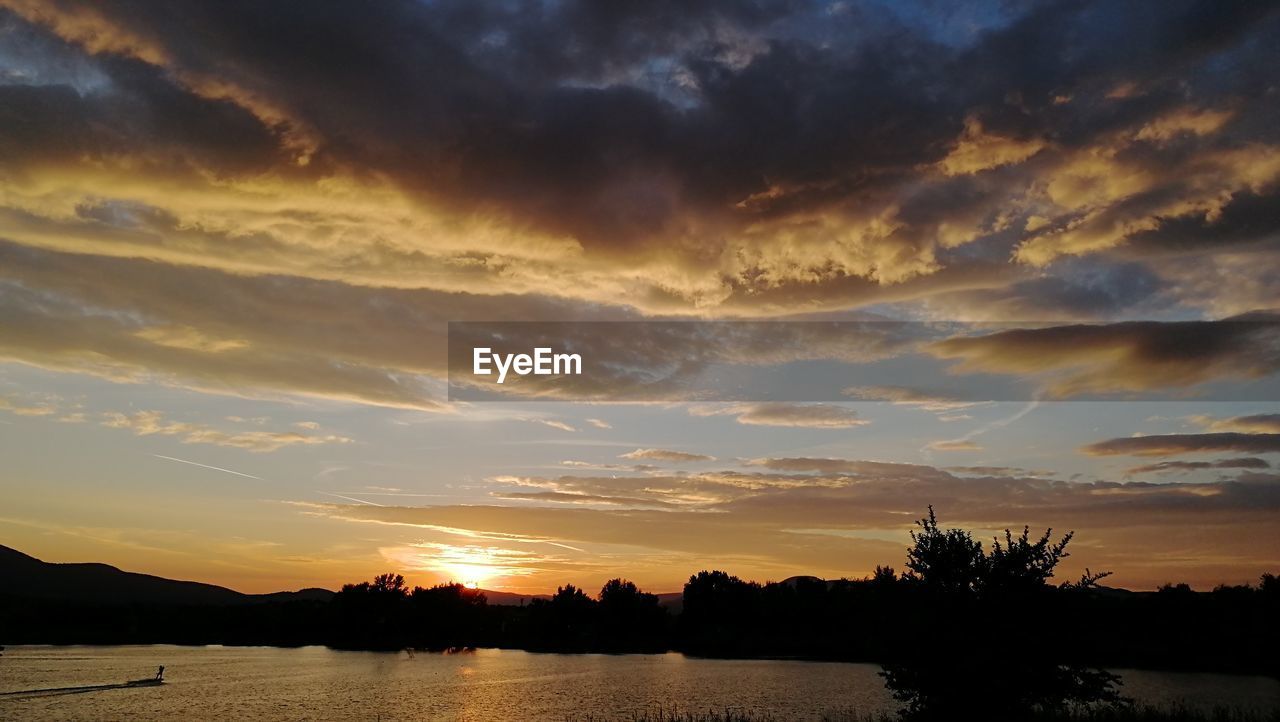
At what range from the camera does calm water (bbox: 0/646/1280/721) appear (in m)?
80.3

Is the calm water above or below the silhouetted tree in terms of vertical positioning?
below

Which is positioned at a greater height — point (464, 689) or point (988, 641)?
point (988, 641)

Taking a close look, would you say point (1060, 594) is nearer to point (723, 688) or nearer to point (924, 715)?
point (924, 715)

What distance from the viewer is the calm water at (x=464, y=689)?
263ft

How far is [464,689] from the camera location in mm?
106062

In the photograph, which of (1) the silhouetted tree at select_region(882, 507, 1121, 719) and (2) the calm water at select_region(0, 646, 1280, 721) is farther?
(2) the calm water at select_region(0, 646, 1280, 721)

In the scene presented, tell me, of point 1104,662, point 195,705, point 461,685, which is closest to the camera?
point 1104,662

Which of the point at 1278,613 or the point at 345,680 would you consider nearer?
A: the point at 345,680

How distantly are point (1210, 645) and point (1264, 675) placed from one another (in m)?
17.5

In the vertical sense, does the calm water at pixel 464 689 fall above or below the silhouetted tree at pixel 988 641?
below

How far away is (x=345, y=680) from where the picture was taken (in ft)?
397

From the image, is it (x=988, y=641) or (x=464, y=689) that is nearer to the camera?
(x=988, y=641)

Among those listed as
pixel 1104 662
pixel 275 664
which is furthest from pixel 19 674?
pixel 1104 662

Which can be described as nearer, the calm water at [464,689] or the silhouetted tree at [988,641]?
the silhouetted tree at [988,641]
